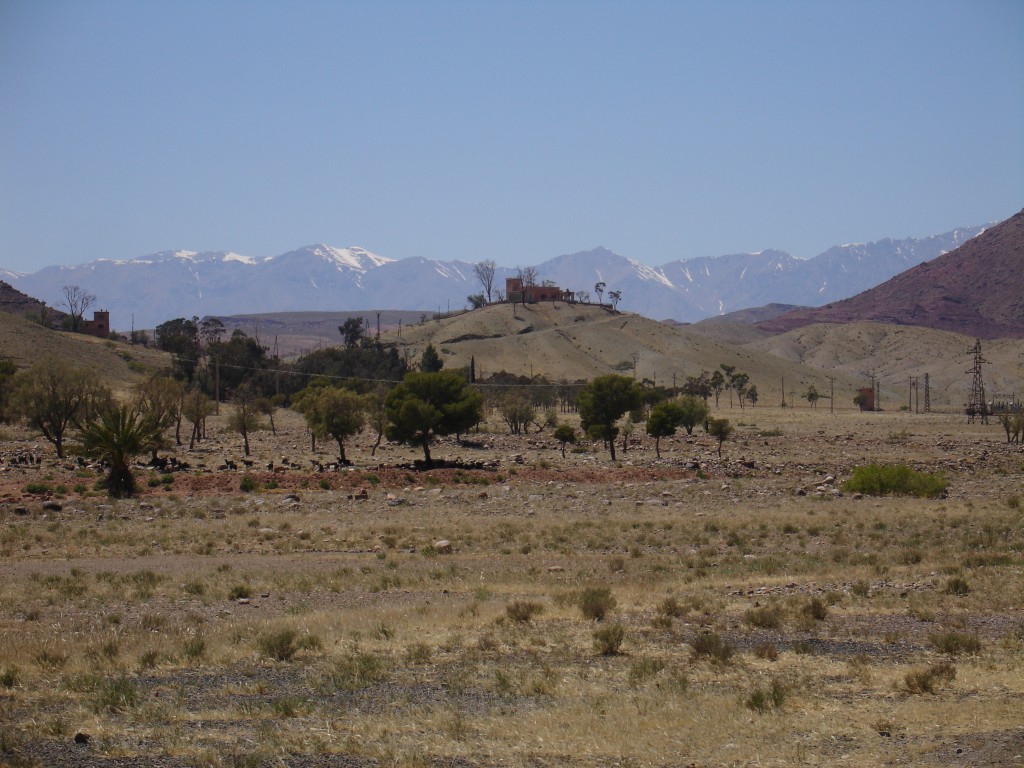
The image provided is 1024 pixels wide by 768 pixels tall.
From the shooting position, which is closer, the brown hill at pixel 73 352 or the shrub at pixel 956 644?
the shrub at pixel 956 644

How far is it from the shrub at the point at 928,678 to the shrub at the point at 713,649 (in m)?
2.23

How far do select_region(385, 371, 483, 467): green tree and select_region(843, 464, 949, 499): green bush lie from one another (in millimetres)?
23948

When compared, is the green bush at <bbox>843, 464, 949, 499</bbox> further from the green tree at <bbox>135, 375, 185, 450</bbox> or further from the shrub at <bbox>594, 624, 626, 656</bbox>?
the green tree at <bbox>135, 375, 185, 450</bbox>

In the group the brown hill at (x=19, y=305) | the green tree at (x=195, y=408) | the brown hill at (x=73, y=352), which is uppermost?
the brown hill at (x=19, y=305)

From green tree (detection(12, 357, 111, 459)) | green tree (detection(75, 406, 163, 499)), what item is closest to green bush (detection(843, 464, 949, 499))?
green tree (detection(75, 406, 163, 499))

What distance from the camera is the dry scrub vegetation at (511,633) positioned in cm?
966

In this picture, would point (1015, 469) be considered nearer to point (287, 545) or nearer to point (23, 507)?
point (287, 545)

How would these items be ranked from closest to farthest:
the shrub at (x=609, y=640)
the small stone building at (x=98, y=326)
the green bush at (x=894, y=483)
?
the shrub at (x=609, y=640), the green bush at (x=894, y=483), the small stone building at (x=98, y=326)

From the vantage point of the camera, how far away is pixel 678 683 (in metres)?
11.7

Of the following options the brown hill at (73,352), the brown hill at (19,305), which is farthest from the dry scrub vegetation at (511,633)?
the brown hill at (19,305)

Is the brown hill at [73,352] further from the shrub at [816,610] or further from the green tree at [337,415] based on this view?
the shrub at [816,610]

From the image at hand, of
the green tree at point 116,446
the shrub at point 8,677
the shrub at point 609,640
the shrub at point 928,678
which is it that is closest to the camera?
the shrub at point 928,678

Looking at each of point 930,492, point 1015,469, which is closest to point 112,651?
point 930,492

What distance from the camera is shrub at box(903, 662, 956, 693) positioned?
37.3 feet
